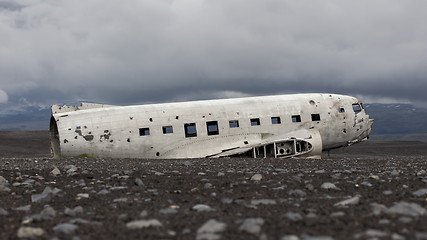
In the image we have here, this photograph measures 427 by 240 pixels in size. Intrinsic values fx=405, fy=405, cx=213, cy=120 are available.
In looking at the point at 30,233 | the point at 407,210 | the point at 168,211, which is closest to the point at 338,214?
the point at 407,210

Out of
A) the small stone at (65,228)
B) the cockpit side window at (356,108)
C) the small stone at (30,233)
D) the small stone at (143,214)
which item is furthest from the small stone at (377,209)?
the cockpit side window at (356,108)

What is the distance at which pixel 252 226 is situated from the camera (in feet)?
15.8

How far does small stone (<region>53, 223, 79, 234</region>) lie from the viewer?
16.3 ft

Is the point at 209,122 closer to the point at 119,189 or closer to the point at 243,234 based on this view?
the point at 119,189

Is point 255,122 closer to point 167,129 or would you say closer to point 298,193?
point 167,129

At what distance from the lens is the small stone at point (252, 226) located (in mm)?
4704

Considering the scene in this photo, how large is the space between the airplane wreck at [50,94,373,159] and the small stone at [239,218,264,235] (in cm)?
1763

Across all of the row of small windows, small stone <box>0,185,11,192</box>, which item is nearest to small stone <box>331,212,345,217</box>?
small stone <box>0,185,11,192</box>

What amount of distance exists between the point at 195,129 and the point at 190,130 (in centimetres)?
30

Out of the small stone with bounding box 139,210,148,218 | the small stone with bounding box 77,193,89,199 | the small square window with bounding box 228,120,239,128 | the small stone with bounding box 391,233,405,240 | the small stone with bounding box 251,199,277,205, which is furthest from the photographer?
the small square window with bounding box 228,120,239,128

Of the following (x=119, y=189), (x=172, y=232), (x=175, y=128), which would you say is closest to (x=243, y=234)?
(x=172, y=232)

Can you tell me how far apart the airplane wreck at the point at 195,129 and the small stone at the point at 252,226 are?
57.8 ft

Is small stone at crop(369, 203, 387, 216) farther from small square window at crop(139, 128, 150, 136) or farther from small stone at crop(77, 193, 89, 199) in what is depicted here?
small square window at crop(139, 128, 150, 136)

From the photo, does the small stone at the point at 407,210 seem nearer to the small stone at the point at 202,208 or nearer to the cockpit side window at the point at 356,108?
the small stone at the point at 202,208
